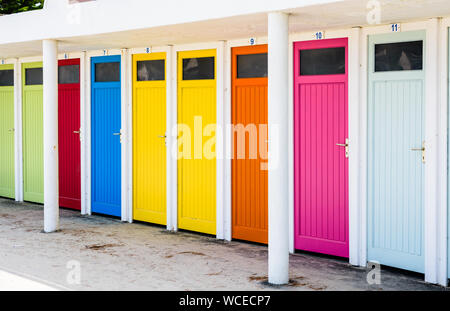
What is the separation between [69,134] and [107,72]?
1.31 metres

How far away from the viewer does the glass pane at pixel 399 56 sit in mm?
5754

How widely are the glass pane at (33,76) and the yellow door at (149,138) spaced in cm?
221

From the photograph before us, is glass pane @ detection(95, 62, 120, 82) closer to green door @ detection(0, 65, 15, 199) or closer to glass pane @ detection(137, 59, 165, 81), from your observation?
glass pane @ detection(137, 59, 165, 81)

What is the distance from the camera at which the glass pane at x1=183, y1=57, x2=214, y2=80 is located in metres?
7.53

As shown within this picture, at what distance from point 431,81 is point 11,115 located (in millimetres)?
7349

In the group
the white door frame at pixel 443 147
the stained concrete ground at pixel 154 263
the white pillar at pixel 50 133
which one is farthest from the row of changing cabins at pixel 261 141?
the white pillar at pixel 50 133

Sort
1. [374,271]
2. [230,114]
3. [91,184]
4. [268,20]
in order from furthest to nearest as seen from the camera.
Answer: [91,184]
[230,114]
[374,271]
[268,20]

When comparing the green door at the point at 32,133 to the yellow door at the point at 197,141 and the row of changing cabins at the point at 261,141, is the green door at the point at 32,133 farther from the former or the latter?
the yellow door at the point at 197,141

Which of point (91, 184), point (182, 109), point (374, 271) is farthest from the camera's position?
point (91, 184)

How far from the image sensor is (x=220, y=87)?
24.2 feet

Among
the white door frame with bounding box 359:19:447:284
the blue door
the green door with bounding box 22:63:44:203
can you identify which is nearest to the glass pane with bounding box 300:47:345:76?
the white door frame with bounding box 359:19:447:284

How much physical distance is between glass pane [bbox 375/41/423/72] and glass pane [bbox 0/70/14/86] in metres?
6.69

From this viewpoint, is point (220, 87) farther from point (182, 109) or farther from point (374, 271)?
point (374, 271)
